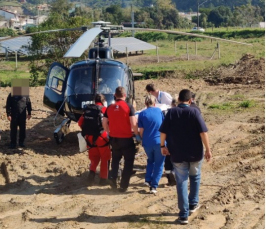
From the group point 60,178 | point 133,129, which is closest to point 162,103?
point 133,129

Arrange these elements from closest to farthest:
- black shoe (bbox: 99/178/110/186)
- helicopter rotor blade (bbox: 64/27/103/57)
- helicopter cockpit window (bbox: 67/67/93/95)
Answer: black shoe (bbox: 99/178/110/186) < helicopter rotor blade (bbox: 64/27/103/57) < helicopter cockpit window (bbox: 67/67/93/95)

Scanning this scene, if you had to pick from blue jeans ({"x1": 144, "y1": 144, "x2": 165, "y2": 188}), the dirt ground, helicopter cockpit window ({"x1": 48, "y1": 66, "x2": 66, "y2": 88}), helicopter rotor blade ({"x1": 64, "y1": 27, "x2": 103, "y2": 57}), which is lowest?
the dirt ground

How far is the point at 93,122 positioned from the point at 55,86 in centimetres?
384

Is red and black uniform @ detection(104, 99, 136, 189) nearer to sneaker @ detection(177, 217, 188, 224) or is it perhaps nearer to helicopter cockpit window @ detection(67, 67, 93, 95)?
sneaker @ detection(177, 217, 188, 224)

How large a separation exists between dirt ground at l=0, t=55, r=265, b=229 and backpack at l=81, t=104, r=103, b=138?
37.3 inches

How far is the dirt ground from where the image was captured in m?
7.13

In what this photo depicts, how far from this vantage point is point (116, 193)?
834 centimetres

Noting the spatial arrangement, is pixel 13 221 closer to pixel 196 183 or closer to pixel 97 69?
pixel 196 183

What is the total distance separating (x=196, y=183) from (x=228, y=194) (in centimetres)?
99

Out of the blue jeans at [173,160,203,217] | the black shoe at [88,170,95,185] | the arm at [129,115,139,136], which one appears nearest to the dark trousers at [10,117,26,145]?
the black shoe at [88,170,95,185]

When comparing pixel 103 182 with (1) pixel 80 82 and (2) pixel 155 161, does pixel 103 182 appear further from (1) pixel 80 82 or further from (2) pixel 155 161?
(1) pixel 80 82

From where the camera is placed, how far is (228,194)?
7879mm

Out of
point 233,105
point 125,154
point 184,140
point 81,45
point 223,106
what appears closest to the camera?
point 184,140

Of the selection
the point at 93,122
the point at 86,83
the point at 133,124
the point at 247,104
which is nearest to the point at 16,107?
the point at 86,83
